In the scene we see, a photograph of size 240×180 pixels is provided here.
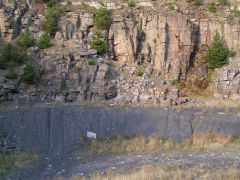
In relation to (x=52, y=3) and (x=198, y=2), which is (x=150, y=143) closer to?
(x=52, y=3)

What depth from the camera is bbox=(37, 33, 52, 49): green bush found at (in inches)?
828

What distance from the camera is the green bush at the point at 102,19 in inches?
889

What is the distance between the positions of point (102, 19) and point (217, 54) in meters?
11.4

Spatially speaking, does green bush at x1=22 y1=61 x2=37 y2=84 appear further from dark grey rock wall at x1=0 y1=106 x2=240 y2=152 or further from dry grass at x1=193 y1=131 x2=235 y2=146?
dry grass at x1=193 y1=131 x2=235 y2=146

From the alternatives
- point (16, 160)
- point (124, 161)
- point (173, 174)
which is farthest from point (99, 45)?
point (173, 174)

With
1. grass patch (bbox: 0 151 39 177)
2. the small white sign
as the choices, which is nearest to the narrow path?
grass patch (bbox: 0 151 39 177)

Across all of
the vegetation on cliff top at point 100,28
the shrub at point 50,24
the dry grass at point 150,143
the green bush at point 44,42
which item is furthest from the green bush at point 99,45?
the dry grass at point 150,143

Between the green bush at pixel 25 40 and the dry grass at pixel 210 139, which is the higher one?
the green bush at pixel 25 40

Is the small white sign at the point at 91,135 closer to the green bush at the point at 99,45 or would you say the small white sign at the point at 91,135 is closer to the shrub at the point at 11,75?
the shrub at the point at 11,75

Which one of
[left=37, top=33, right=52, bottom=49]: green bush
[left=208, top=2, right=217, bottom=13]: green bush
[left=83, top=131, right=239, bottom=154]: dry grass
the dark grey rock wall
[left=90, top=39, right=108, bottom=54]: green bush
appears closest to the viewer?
[left=83, top=131, right=239, bottom=154]: dry grass

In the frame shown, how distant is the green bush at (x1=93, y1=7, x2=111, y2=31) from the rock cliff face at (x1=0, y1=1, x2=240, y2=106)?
64 centimetres

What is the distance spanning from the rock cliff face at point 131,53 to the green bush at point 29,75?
516mm

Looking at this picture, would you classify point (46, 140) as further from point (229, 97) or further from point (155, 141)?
point (229, 97)

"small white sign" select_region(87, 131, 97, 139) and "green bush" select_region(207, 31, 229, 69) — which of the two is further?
"green bush" select_region(207, 31, 229, 69)
